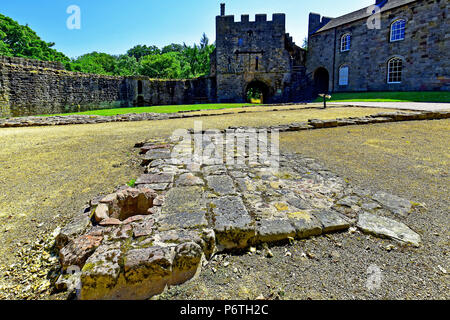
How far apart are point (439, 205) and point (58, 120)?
1292 centimetres

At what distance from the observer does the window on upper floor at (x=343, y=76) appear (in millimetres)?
24359

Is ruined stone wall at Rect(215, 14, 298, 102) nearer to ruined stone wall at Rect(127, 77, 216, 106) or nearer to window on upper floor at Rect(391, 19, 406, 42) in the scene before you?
ruined stone wall at Rect(127, 77, 216, 106)

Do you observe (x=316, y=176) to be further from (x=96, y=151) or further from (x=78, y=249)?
(x=96, y=151)

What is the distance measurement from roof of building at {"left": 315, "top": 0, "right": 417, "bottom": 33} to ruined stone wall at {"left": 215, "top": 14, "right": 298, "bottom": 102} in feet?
16.8

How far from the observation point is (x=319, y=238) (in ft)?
6.81

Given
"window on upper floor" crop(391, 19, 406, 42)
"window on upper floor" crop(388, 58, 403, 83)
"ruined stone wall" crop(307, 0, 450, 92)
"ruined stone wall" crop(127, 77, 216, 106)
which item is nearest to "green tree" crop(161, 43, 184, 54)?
"ruined stone wall" crop(127, 77, 216, 106)

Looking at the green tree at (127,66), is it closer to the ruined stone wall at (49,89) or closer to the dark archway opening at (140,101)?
the dark archway opening at (140,101)

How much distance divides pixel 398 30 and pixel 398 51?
1711mm

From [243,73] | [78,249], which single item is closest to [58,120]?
[78,249]

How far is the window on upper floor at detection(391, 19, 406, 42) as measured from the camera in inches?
778

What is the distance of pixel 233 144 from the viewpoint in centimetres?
529

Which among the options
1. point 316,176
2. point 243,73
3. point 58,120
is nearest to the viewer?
point 316,176

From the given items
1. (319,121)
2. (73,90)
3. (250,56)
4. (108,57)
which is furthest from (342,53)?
(108,57)

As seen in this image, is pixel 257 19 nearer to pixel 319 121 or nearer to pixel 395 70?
pixel 395 70
